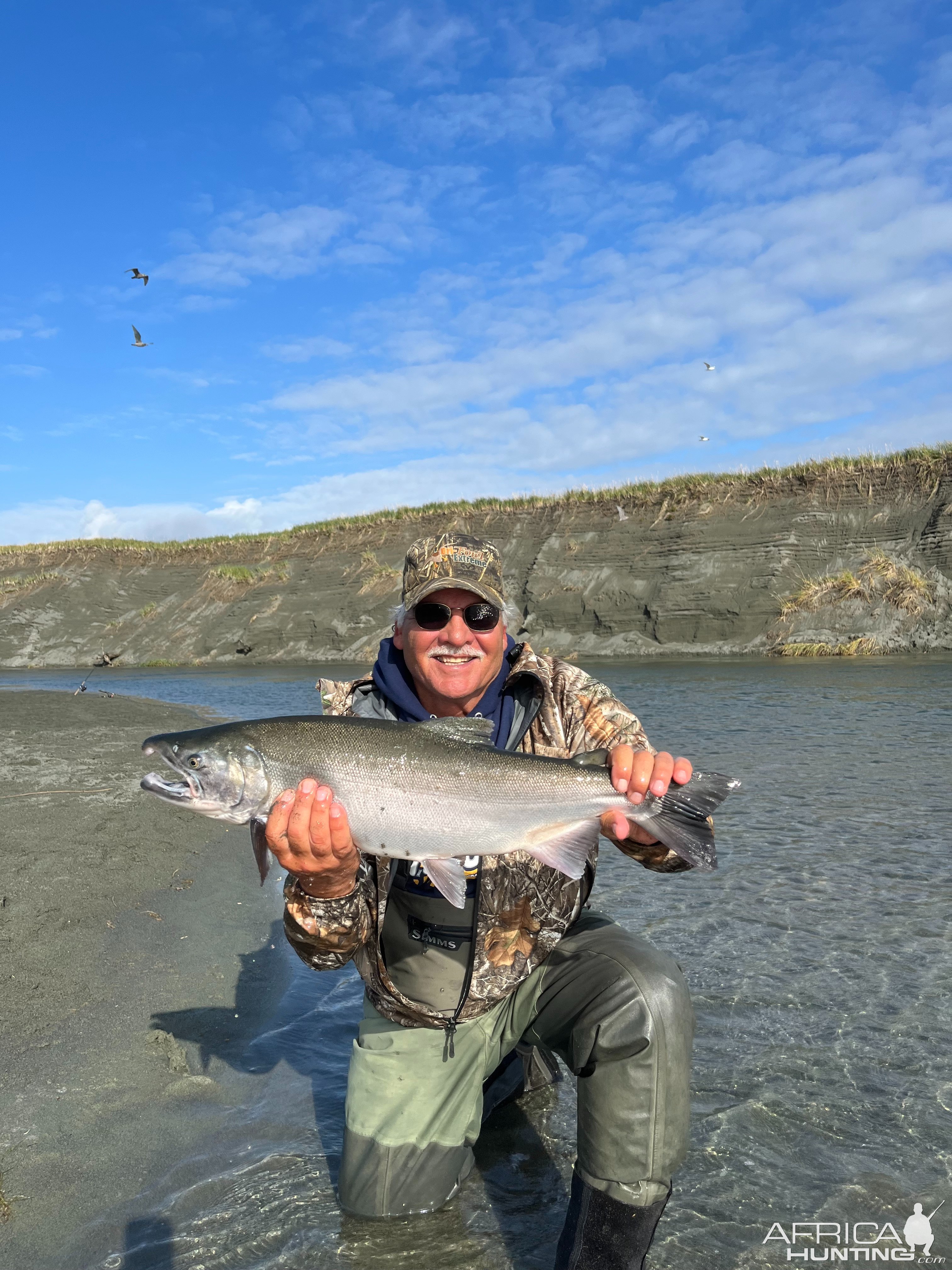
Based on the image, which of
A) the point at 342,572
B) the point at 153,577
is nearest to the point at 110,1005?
the point at 342,572

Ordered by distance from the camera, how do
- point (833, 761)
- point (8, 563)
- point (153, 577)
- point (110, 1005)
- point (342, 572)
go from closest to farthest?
point (110, 1005)
point (833, 761)
point (342, 572)
point (153, 577)
point (8, 563)

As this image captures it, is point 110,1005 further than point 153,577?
No

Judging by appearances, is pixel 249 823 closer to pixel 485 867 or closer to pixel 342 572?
pixel 485 867

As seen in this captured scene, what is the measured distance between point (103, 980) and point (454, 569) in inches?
117

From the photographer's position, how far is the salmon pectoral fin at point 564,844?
3.20 m

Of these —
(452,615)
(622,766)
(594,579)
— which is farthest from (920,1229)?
(594,579)

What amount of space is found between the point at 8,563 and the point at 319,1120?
187 feet

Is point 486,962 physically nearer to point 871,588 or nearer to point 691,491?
point 871,588

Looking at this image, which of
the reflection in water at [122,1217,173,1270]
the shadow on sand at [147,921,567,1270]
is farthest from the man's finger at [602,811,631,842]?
the reflection in water at [122,1217,173,1270]

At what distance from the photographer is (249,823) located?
3396mm

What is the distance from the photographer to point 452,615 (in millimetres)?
3682

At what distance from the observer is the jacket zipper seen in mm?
3387

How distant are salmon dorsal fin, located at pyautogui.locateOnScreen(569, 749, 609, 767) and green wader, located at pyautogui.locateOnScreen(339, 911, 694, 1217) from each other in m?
0.73

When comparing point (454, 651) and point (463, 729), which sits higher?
point (454, 651)
